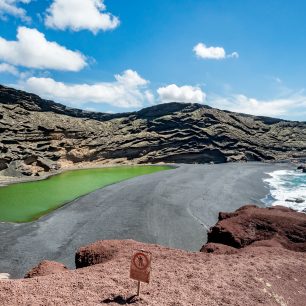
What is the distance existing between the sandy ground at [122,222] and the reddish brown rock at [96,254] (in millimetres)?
9169

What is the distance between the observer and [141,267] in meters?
10.4

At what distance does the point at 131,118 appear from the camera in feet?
427

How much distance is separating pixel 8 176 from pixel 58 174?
13135 millimetres

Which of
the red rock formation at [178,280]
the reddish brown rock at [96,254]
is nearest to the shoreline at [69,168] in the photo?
the reddish brown rock at [96,254]

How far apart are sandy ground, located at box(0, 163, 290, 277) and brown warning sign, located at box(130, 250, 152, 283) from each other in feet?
49.4

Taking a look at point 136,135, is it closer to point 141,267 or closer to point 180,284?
point 180,284

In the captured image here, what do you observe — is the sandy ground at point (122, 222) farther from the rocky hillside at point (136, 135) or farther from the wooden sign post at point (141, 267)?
the rocky hillside at point (136, 135)

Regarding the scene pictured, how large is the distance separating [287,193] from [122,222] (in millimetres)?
29789

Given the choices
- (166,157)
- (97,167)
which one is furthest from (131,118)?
(97,167)

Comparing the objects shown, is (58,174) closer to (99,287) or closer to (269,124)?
(99,287)

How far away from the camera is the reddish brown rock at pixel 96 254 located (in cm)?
1524

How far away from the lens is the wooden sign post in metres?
10.4

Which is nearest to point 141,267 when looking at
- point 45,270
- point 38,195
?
point 45,270

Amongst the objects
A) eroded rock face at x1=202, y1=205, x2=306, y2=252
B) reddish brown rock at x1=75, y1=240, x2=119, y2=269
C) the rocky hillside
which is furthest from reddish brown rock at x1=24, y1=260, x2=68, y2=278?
the rocky hillside
